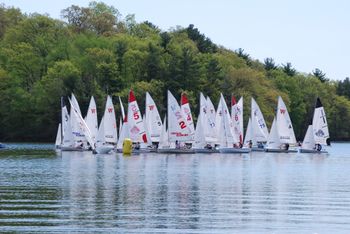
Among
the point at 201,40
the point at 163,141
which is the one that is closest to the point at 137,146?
the point at 163,141

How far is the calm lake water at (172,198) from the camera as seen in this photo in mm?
31891

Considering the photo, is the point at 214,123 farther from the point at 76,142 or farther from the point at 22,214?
the point at 22,214

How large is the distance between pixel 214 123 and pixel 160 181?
141 feet

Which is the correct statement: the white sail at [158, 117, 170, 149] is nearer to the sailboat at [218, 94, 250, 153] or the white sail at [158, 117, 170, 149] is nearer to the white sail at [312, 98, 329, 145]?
the sailboat at [218, 94, 250, 153]

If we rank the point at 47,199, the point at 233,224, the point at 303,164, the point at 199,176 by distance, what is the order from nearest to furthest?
the point at 233,224, the point at 47,199, the point at 199,176, the point at 303,164

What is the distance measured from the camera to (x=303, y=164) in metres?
74.8

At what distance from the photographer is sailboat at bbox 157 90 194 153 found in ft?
285

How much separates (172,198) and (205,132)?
52462 millimetres

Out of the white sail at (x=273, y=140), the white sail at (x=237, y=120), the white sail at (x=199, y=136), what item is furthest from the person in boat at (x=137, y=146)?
the white sail at (x=273, y=140)

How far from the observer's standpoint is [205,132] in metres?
93.2

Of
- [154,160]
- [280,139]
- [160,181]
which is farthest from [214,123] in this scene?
[160,181]

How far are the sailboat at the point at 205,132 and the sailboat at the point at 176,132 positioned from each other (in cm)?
223

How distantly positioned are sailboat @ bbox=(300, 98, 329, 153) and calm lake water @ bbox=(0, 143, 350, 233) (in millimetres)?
25105

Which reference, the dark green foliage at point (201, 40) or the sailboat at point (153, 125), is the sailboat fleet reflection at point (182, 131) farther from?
the dark green foliage at point (201, 40)
